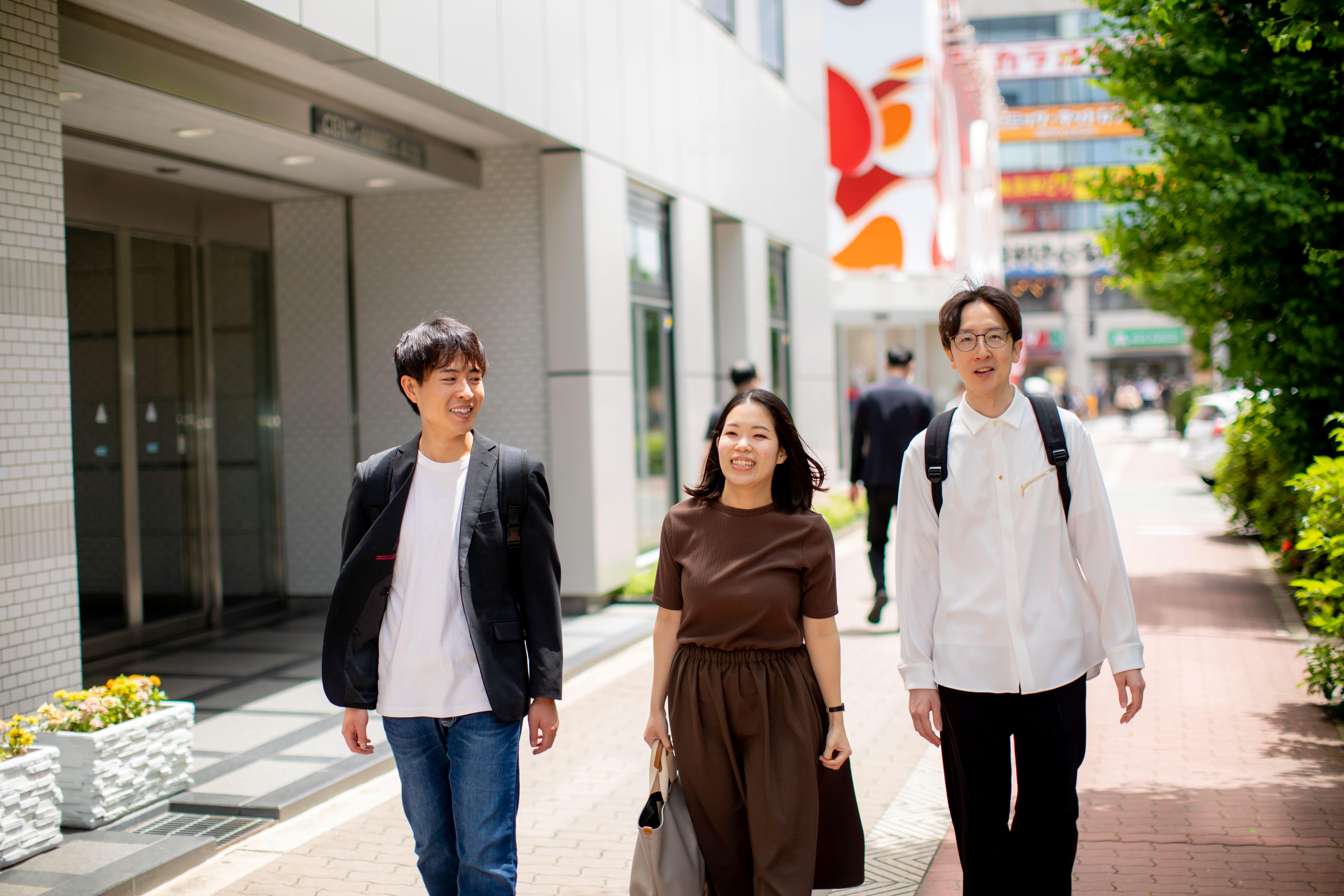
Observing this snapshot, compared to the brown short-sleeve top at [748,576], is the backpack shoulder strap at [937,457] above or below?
above

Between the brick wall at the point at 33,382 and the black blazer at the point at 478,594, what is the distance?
8.76ft

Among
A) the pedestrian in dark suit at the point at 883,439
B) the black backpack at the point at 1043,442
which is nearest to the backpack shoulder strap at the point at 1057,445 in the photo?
the black backpack at the point at 1043,442

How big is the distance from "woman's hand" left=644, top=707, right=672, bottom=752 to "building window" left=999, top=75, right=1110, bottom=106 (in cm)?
6288

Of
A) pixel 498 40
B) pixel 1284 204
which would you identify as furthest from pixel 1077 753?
pixel 498 40

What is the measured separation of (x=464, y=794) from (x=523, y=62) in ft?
22.1

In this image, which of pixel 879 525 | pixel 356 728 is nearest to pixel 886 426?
pixel 879 525

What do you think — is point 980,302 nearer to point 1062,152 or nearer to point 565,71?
point 565,71

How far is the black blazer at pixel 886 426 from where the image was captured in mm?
8742

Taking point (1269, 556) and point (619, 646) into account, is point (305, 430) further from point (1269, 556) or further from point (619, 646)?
point (1269, 556)

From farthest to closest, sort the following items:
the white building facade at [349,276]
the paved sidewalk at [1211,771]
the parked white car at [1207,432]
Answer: the parked white car at [1207,432] → the white building facade at [349,276] → the paved sidewalk at [1211,771]

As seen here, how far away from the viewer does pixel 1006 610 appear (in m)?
3.37

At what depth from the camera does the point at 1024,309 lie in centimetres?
6412

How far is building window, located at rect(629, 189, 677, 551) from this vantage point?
11320 millimetres

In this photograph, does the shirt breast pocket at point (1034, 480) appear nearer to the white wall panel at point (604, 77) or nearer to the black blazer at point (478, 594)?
the black blazer at point (478, 594)
